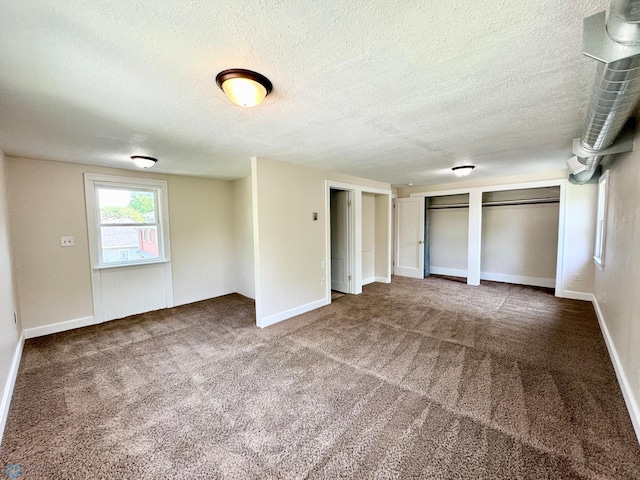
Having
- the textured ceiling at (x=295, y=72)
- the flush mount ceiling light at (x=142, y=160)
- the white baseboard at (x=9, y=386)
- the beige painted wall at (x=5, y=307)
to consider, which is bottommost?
the white baseboard at (x=9, y=386)

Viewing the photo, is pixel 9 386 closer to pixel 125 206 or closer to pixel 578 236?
pixel 125 206

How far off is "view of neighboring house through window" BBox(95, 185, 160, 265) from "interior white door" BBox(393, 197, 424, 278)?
5421 millimetres

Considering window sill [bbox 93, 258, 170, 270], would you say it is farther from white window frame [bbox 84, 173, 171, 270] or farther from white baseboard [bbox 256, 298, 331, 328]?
white baseboard [bbox 256, 298, 331, 328]

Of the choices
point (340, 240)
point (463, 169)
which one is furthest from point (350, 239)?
point (463, 169)

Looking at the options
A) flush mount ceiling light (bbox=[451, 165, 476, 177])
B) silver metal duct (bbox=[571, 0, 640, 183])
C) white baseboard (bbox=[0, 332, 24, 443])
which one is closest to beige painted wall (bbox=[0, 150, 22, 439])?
white baseboard (bbox=[0, 332, 24, 443])

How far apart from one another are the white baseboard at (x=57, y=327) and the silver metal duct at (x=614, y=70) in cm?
570

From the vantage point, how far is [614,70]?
1305mm

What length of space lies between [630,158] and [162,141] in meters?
4.51

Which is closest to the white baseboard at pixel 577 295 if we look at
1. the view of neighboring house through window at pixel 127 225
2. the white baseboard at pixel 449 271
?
the white baseboard at pixel 449 271

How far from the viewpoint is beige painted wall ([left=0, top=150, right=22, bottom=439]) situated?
225 cm

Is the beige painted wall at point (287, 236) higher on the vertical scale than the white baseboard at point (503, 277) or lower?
higher

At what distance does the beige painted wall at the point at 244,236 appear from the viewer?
16.8 feet

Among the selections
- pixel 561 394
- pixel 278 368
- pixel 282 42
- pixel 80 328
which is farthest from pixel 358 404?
pixel 80 328

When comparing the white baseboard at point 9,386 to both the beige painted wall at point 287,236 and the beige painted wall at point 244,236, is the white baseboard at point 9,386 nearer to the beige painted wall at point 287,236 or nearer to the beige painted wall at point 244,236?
the beige painted wall at point 287,236
